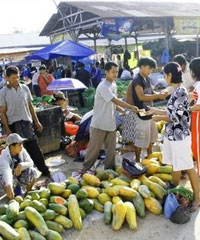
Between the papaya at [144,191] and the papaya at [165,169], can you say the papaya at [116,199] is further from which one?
the papaya at [165,169]

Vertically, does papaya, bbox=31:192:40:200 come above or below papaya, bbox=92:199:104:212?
above

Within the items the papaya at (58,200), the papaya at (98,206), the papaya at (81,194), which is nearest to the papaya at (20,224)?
the papaya at (58,200)

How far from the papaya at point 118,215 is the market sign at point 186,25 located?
44.9ft

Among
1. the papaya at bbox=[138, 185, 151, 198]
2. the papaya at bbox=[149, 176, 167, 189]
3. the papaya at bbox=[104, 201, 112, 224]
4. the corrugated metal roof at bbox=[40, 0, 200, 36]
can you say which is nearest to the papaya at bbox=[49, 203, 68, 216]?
the papaya at bbox=[104, 201, 112, 224]

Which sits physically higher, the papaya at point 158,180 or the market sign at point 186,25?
the market sign at point 186,25

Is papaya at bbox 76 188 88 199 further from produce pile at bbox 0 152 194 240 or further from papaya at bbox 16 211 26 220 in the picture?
papaya at bbox 16 211 26 220

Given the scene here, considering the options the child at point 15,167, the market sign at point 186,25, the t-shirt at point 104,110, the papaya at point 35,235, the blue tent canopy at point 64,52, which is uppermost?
the market sign at point 186,25

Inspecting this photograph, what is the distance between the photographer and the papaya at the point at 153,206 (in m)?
3.74

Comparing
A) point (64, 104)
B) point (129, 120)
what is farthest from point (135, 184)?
point (64, 104)

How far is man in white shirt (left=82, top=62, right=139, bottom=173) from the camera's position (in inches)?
178

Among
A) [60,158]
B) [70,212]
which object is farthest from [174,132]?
[60,158]

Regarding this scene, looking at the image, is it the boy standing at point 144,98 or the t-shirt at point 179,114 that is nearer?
the t-shirt at point 179,114

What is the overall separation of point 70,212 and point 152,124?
219 cm

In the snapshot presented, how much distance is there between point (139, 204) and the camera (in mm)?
3746
